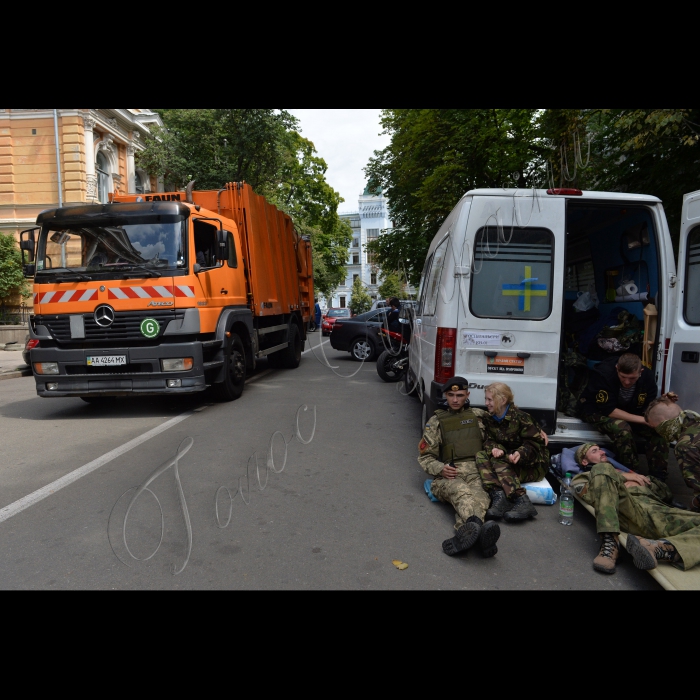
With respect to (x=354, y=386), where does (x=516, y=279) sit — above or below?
above

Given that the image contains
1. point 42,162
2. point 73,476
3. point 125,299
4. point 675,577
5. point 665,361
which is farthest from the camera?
point 42,162

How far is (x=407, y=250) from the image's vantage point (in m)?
17.7

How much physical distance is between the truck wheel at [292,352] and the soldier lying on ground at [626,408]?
342 inches

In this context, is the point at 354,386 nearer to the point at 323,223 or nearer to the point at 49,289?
the point at 49,289

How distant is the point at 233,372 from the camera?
27.7 ft

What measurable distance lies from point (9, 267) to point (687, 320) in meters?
22.5

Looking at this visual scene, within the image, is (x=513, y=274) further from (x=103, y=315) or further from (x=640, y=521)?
(x=103, y=315)

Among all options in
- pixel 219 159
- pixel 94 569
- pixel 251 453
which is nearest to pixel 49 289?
pixel 251 453

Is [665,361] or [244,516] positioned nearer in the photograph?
[244,516]

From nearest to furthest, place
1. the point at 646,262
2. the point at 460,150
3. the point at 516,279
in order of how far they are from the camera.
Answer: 1. the point at 516,279
2. the point at 646,262
3. the point at 460,150

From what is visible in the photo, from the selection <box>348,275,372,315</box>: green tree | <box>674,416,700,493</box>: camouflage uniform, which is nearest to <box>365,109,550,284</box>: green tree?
<box>674,416,700,493</box>: camouflage uniform

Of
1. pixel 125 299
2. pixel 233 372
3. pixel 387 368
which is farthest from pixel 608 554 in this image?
pixel 387 368

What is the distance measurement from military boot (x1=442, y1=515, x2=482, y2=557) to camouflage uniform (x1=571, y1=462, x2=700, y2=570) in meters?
0.74
